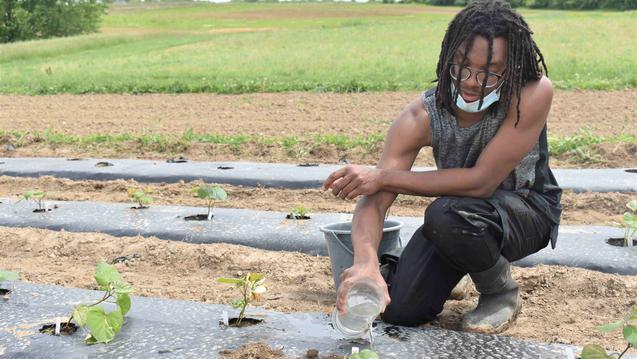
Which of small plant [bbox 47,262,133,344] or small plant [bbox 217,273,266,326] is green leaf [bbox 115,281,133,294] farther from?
small plant [bbox 217,273,266,326]

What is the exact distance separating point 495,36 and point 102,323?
133cm

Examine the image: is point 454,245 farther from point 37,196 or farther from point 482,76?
point 37,196

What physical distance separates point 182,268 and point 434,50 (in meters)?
12.8

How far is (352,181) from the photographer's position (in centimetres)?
221

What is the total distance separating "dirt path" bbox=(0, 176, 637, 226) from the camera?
3.94m

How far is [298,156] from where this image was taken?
548 centimetres

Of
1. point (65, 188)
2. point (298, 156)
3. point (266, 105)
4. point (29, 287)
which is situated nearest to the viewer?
point (29, 287)

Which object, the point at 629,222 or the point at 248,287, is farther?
the point at 629,222

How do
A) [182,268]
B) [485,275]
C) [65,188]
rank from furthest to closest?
[65,188]
[182,268]
[485,275]

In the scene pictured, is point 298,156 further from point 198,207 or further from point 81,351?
point 81,351

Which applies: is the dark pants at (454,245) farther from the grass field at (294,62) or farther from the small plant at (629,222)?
the grass field at (294,62)

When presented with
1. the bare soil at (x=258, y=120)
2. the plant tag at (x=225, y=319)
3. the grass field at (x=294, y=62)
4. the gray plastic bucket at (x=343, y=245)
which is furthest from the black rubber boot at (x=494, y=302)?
the grass field at (x=294, y=62)

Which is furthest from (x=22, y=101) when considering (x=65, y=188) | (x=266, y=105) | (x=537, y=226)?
(x=537, y=226)

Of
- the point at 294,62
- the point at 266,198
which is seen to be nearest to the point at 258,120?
the point at 266,198
